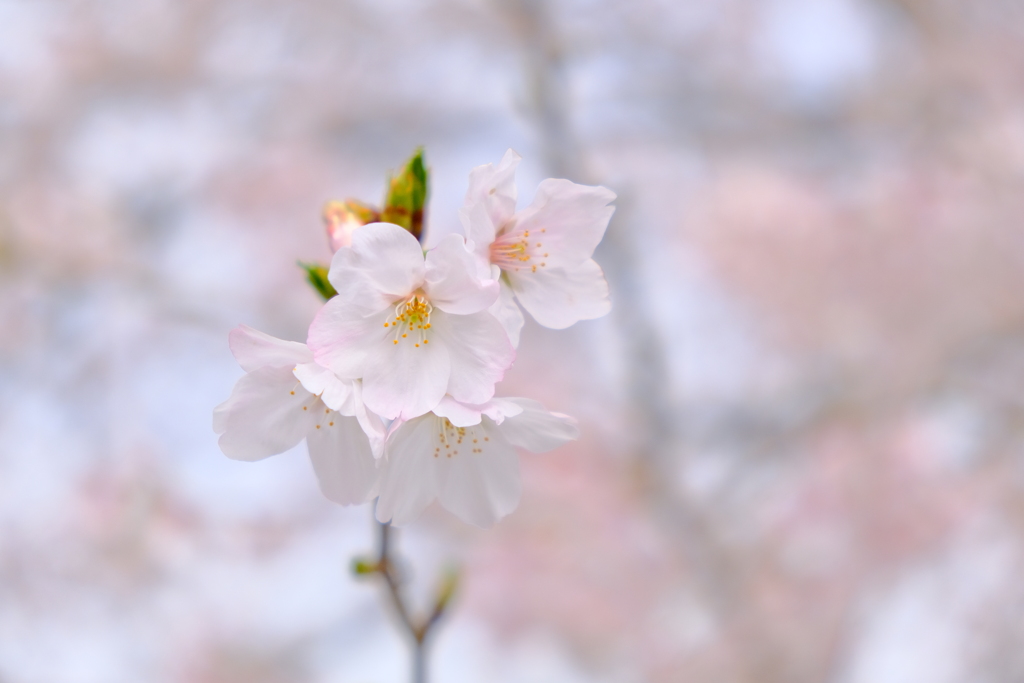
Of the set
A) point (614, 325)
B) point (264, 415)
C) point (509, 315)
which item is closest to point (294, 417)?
point (264, 415)

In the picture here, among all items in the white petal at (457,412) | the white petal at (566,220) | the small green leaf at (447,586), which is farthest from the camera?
the small green leaf at (447,586)

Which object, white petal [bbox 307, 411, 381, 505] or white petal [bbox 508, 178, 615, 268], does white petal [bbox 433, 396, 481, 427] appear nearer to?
white petal [bbox 307, 411, 381, 505]

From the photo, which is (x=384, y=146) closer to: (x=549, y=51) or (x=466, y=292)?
(x=549, y=51)

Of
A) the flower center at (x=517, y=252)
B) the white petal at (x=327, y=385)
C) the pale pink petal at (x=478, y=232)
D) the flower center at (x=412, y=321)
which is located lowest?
the white petal at (x=327, y=385)

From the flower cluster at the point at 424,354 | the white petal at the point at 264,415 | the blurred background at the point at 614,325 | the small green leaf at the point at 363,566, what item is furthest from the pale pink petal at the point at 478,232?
the blurred background at the point at 614,325

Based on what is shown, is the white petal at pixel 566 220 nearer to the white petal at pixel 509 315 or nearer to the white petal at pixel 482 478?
the white petal at pixel 509 315

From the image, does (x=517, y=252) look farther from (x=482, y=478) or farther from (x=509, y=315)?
(x=482, y=478)

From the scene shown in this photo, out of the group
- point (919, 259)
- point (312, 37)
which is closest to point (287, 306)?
point (312, 37)
